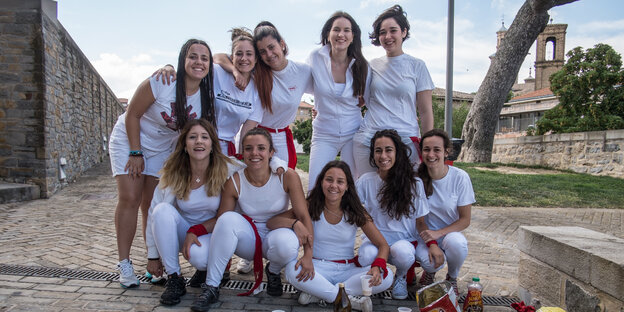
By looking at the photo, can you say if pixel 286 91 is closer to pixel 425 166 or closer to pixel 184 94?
pixel 184 94

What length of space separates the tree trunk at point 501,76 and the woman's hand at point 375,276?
1401cm

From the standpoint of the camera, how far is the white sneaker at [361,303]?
2855mm

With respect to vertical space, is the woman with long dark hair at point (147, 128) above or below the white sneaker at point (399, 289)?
above

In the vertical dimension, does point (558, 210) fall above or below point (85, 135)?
below

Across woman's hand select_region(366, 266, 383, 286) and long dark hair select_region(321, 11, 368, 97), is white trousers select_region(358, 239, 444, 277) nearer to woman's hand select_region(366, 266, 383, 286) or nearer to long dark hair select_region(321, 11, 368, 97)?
woman's hand select_region(366, 266, 383, 286)

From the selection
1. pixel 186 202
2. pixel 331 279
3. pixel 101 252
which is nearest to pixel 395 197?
pixel 331 279

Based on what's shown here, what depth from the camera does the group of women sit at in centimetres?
309

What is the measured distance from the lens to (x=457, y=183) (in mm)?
3461

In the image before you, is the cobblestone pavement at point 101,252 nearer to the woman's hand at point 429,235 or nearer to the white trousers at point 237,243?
the white trousers at point 237,243

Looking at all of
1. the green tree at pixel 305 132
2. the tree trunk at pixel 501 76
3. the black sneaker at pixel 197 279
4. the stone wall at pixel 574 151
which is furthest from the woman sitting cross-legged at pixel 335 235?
the green tree at pixel 305 132

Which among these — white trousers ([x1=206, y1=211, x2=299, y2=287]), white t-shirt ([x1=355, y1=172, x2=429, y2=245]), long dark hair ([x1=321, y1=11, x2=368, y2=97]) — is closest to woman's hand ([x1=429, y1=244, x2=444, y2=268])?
white t-shirt ([x1=355, y1=172, x2=429, y2=245])

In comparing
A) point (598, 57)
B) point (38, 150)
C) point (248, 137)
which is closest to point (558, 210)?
point (248, 137)

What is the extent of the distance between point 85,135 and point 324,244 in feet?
40.6

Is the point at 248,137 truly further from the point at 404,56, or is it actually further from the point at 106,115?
the point at 106,115
